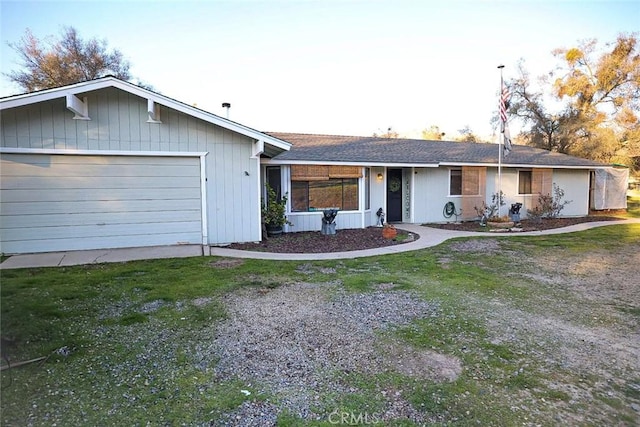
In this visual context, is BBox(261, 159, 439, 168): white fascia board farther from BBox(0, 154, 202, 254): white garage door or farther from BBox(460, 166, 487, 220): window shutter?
BBox(0, 154, 202, 254): white garage door

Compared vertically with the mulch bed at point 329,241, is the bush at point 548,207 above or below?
Answer: above

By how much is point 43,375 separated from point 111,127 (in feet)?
20.6

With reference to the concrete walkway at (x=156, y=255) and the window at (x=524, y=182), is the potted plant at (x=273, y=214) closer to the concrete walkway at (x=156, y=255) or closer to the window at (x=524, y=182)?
the concrete walkway at (x=156, y=255)

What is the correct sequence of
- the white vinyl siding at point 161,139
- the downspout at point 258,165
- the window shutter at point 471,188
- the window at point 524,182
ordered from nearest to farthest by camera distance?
1. the white vinyl siding at point 161,139
2. the downspout at point 258,165
3. the window shutter at point 471,188
4. the window at point 524,182

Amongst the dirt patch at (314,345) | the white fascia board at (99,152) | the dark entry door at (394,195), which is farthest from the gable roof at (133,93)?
the dark entry door at (394,195)

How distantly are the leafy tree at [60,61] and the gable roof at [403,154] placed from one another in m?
14.9

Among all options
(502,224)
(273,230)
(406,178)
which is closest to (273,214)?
(273,230)

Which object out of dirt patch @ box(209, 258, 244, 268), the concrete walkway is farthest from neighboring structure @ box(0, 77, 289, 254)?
dirt patch @ box(209, 258, 244, 268)

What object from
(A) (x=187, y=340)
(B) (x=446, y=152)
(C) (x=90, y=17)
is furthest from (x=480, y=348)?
(B) (x=446, y=152)

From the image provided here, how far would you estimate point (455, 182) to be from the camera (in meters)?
14.0

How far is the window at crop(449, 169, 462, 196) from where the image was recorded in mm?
13898

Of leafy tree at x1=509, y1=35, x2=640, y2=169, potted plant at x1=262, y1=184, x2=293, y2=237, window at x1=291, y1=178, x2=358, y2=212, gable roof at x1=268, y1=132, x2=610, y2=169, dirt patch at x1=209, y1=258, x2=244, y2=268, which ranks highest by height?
leafy tree at x1=509, y1=35, x2=640, y2=169

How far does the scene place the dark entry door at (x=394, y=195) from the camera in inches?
526

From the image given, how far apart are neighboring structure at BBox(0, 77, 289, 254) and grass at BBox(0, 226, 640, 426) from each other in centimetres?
188
